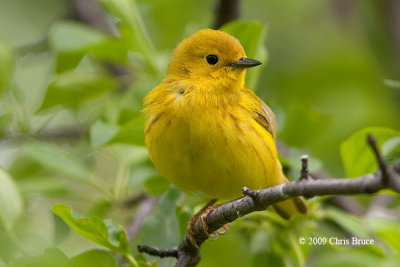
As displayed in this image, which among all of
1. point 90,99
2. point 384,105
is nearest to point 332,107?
point 384,105

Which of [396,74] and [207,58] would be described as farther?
[396,74]

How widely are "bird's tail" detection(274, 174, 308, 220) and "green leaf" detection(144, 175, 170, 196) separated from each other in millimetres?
650

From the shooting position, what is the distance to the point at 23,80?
6.91 meters

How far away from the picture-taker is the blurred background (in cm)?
322

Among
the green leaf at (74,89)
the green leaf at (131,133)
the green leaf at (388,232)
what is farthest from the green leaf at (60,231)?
the green leaf at (388,232)

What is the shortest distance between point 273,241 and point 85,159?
1.50 meters

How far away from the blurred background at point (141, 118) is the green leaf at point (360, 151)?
0.05ft

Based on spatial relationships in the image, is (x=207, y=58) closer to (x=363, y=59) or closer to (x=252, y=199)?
(x=252, y=199)

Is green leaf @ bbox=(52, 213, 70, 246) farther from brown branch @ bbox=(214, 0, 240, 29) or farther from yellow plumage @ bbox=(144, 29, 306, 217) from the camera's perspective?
brown branch @ bbox=(214, 0, 240, 29)

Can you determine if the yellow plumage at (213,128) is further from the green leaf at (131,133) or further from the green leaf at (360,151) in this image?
the green leaf at (360,151)

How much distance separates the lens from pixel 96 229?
2.67 metres

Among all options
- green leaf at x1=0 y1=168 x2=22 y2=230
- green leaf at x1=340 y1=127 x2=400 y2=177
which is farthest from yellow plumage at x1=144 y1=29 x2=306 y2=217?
green leaf at x1=0 y1=168 x2=22 y2=230

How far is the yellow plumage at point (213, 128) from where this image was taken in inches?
119

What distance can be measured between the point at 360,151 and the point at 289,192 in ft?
3.54
